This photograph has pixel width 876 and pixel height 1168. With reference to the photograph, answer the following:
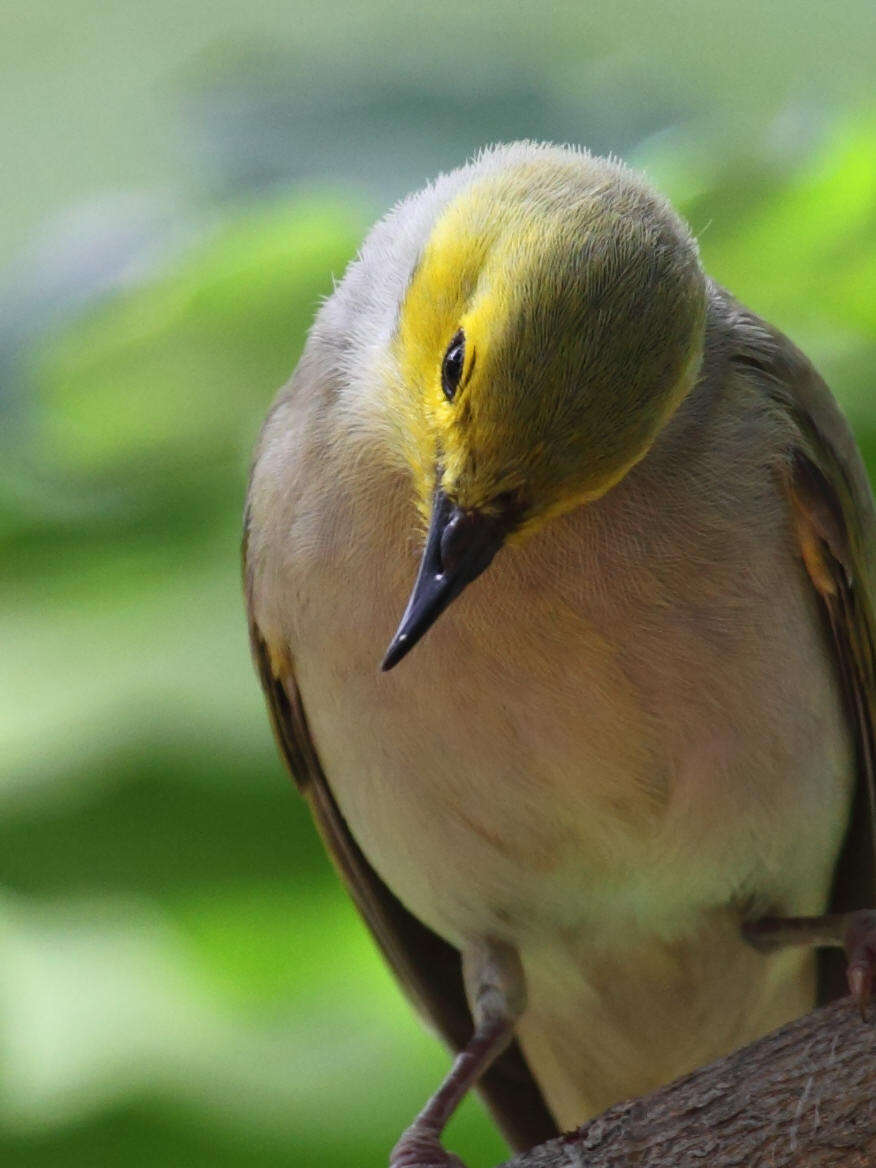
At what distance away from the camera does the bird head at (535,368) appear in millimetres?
2197

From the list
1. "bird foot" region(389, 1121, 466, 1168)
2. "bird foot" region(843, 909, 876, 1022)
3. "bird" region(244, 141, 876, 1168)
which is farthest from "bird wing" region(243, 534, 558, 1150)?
"bird foot" region(843, 909, 876, 1022)

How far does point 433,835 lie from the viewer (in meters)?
2.91

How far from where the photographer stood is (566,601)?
2553 mm

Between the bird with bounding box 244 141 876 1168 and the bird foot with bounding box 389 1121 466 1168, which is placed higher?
the bird with bounding box 244 141 876 1168

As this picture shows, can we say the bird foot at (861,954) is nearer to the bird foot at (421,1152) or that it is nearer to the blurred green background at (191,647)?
the bird foot at (421,1152)

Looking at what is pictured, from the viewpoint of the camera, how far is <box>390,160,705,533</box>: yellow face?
2.20 m

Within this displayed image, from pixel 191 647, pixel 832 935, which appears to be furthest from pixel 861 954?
pixel 191 647

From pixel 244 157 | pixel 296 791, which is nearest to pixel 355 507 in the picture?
pixel 296 791

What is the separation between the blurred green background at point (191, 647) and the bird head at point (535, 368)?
2.86 ft

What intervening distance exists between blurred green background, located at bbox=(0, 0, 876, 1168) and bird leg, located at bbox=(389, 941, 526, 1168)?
0.27m

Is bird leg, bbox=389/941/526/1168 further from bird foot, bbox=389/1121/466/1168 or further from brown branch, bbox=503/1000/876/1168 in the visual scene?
brown branch, bbox=503/1000/876/1168

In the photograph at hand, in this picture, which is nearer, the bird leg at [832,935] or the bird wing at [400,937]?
the bird leg at [832,935]

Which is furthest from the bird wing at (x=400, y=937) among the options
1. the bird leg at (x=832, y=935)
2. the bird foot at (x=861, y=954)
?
the bird foot at (x=861, y=954)

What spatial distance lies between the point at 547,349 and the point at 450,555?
28 cm
